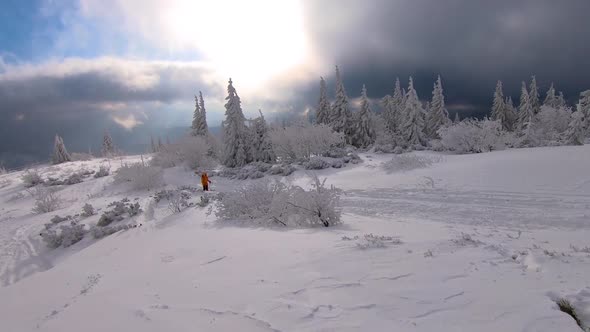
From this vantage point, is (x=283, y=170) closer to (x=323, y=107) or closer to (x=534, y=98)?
(x=323, y=107)

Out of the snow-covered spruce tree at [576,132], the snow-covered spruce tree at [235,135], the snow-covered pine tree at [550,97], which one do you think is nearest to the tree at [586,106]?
the snow-covered spruce tree at [576,132]

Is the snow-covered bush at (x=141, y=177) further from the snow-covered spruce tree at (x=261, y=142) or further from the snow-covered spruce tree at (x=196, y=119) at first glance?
the snow-covered spruce tree at (x=196, y=119)

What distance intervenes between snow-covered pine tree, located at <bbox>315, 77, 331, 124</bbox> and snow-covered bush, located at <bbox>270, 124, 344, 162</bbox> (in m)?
14.0

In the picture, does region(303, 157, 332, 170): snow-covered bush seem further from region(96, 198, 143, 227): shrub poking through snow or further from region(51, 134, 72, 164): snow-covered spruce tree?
region(51, 134, 72, 164): snow-covered spruce tree

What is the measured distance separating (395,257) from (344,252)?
78 cm

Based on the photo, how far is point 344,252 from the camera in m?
4.67

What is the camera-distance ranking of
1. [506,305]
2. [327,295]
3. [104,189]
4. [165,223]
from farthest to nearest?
[104,189]
[165,223]
[327,295]
[506,305]

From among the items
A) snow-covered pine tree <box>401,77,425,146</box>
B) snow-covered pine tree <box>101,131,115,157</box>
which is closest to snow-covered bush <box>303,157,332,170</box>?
snow-covered pine tree <box>401,77,425,146</box>

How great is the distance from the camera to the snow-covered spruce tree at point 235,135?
100 ft

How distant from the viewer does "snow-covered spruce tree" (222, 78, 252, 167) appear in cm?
3050

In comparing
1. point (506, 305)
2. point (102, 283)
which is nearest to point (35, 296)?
point (102, 283)

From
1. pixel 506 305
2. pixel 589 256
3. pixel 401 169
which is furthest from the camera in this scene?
pixel 401 169

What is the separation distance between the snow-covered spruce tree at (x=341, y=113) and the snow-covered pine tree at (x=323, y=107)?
11.6 feet

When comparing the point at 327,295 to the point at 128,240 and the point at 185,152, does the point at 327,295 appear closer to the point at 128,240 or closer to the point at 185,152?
the point at 128,240
